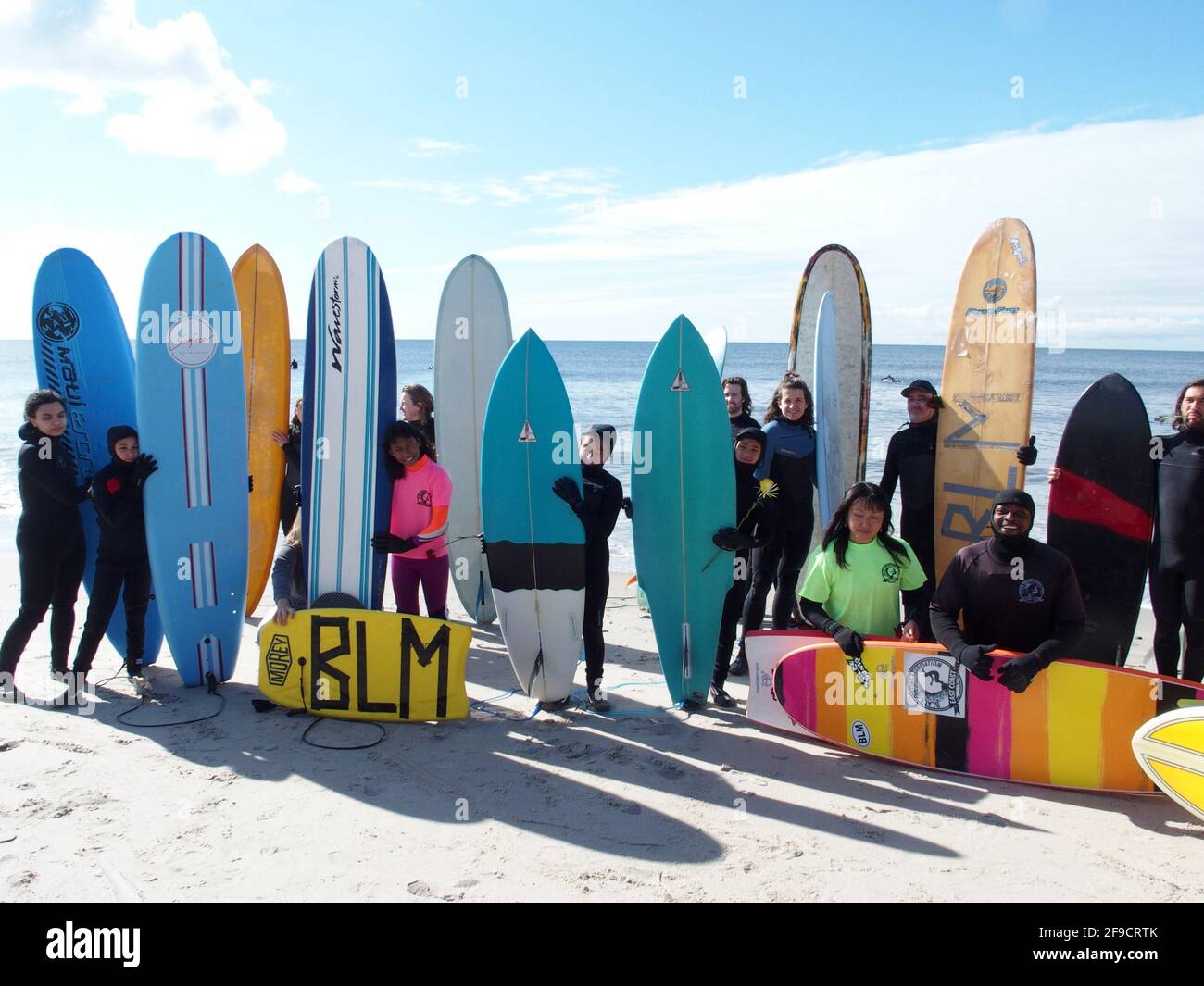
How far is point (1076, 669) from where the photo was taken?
3201mm

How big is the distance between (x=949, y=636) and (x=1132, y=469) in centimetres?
149

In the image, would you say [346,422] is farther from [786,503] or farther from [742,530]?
[786,503]

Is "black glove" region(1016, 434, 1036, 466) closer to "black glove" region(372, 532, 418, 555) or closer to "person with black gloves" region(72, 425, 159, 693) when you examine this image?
"black glove" region(372, 532, 418, 555)

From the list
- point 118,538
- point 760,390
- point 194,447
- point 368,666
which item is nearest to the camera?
point 368,666

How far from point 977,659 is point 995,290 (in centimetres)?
245

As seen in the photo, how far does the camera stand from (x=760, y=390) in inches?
1195

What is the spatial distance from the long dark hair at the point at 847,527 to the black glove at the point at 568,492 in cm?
108

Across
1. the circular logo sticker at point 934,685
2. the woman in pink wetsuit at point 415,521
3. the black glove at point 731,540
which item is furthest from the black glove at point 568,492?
the circular logo sticker at point 934,685

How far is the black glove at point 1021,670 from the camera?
10.2ft

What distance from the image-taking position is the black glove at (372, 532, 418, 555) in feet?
12.9

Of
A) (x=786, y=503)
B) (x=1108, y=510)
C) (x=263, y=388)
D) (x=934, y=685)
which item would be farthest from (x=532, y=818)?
(x=263, y=388)

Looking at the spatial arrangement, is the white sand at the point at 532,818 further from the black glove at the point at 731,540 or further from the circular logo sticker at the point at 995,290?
the circular logo sticker at the point at 995,290
